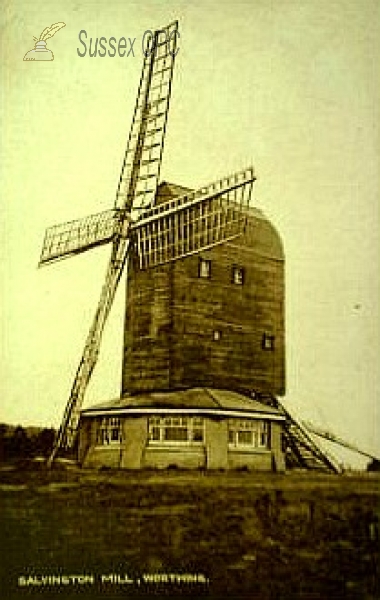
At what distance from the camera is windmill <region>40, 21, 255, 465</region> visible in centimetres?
262

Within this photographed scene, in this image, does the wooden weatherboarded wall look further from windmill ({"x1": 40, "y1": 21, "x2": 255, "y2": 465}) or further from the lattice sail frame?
the lattice sail frame

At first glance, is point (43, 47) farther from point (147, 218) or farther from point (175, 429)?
point (175, 429)

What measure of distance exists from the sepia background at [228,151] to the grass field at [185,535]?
0.29 m

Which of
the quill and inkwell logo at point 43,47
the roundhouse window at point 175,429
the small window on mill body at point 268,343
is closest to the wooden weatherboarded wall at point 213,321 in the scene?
the small window on mill body at point 268,343

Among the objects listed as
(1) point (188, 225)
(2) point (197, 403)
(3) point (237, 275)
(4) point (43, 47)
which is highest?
(4) point (43, 47)

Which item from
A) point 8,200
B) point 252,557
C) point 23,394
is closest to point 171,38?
point 8,200

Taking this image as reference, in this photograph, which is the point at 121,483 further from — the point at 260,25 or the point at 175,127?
the point at 260,25

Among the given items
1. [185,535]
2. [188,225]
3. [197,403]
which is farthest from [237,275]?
[185,535]

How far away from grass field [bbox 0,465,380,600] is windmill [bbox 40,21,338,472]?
143mm

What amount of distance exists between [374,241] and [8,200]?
126cm

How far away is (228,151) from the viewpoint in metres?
2.72

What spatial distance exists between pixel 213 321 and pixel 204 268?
0.64 feet

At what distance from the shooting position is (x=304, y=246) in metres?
2.72

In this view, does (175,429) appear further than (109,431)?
Yes
